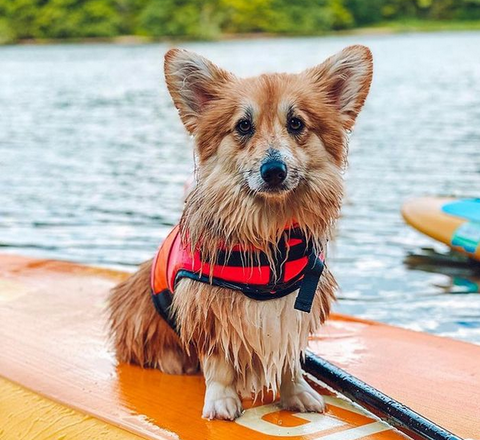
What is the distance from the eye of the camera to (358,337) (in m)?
3.92

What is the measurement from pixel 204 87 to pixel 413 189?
757 cm

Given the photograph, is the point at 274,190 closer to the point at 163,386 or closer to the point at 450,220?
the point at 163,386

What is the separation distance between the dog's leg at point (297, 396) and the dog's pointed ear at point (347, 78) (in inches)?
36.7

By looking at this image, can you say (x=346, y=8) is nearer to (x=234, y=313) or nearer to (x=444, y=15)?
(x=444, y=15)

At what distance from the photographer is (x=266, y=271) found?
2.74 metres

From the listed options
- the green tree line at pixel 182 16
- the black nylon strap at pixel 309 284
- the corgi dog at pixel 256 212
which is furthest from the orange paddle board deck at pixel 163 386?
the green tree line at pixel 182 16

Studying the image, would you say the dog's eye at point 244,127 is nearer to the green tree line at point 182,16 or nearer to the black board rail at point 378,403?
the black board rail at point 378,403

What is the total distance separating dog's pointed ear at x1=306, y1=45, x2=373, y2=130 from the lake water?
43 cm

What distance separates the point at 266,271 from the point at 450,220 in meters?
4.03

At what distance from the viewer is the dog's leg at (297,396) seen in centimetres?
299

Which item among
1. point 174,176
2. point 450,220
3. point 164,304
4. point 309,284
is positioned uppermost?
point 309,284

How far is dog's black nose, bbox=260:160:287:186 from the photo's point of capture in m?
2.53

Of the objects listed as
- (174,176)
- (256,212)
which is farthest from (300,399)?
(174,176)

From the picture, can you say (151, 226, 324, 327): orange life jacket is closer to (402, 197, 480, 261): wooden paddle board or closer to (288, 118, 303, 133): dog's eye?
(288, 118, 303, 133): dog's eye
